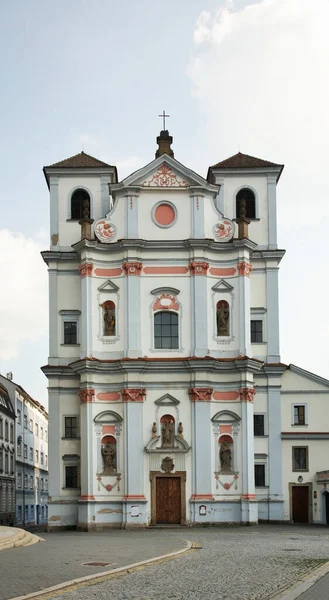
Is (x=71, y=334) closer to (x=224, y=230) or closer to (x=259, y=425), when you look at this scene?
(x=224, y=230)

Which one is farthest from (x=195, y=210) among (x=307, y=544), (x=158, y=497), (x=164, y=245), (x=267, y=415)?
(x=307, y=544)

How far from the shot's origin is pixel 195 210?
4853 centimetres

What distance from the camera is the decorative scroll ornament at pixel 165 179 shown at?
4878 cm

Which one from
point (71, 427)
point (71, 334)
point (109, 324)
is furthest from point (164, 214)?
point (71, 427)

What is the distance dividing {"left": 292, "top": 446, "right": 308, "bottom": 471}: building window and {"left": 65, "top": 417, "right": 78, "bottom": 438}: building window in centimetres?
1178

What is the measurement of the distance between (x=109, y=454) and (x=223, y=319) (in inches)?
354

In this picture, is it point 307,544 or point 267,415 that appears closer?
point 307,544

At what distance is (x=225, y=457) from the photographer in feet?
153

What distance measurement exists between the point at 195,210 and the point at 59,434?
44.9 ft

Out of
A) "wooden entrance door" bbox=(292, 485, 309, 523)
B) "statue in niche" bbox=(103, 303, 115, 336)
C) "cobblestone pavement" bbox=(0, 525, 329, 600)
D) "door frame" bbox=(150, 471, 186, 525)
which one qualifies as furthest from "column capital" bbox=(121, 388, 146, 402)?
"cobblestone pavement" bbox=(0, 525, 329, 600)

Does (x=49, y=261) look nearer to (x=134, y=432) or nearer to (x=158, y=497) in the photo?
(x=134, y=432)

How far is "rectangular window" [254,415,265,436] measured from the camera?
162 ft

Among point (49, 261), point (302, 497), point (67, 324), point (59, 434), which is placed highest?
point (49, 261)

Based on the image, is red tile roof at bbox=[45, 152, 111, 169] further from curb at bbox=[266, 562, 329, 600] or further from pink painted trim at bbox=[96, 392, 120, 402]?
curb at bbox=[266, 562, 329, 600]
